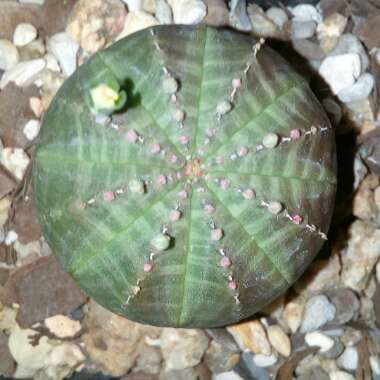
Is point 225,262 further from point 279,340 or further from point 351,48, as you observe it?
point 351,48

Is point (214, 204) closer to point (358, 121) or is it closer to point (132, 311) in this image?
point (132, 311)

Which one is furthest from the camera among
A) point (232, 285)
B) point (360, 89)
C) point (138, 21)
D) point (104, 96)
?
point (360, 89)

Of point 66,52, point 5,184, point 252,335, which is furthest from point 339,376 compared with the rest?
point 66,52

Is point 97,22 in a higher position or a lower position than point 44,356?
higher

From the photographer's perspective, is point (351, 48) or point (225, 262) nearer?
point (225, 262)

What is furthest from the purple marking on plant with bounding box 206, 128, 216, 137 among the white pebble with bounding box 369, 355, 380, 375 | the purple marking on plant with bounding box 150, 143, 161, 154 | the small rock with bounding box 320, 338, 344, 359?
the white pebble with bounding box 369, 355, 380, 375

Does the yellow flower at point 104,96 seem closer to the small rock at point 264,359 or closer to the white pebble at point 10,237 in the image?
the white pebble at point 10,237
